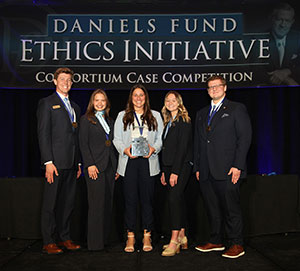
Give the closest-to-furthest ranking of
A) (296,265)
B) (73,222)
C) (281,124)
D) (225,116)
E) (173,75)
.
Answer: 1. (296,265)
2. (225,116)
3. (73,222)
4. (173,75)
5. (281,124)

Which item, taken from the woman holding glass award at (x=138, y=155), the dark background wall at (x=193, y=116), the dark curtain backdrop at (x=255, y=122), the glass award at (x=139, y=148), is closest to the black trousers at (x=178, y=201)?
the woman holding glass award at (x=138, y=155)

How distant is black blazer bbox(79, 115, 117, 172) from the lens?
3430mm

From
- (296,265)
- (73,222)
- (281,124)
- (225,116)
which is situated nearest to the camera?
(296,265)

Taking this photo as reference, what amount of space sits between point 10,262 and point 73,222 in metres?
0.87

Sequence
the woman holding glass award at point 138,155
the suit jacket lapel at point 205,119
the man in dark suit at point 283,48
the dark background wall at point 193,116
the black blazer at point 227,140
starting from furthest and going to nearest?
the dark background wall at point 193,116 → the man in dark suit at point 283,48 → the suit jacket lapel at point 205,119 → the woman holding glass award at point 138,155 → the black blazer at point 227,140

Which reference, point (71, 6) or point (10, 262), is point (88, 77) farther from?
point (10, 262)

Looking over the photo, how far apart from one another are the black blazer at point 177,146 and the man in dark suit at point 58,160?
0.92m

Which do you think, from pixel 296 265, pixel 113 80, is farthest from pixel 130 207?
pixel 113 80

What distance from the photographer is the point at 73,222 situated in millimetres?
3867

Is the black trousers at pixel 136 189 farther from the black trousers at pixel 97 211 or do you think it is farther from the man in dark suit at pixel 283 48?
the man in dark suit at pixel 283 48

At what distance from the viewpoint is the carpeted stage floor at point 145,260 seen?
2961 mm

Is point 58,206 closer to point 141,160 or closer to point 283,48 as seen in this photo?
point 141,160

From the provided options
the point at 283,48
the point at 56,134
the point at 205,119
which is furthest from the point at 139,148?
the point at 283,48

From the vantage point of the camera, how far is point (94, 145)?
345 cm
